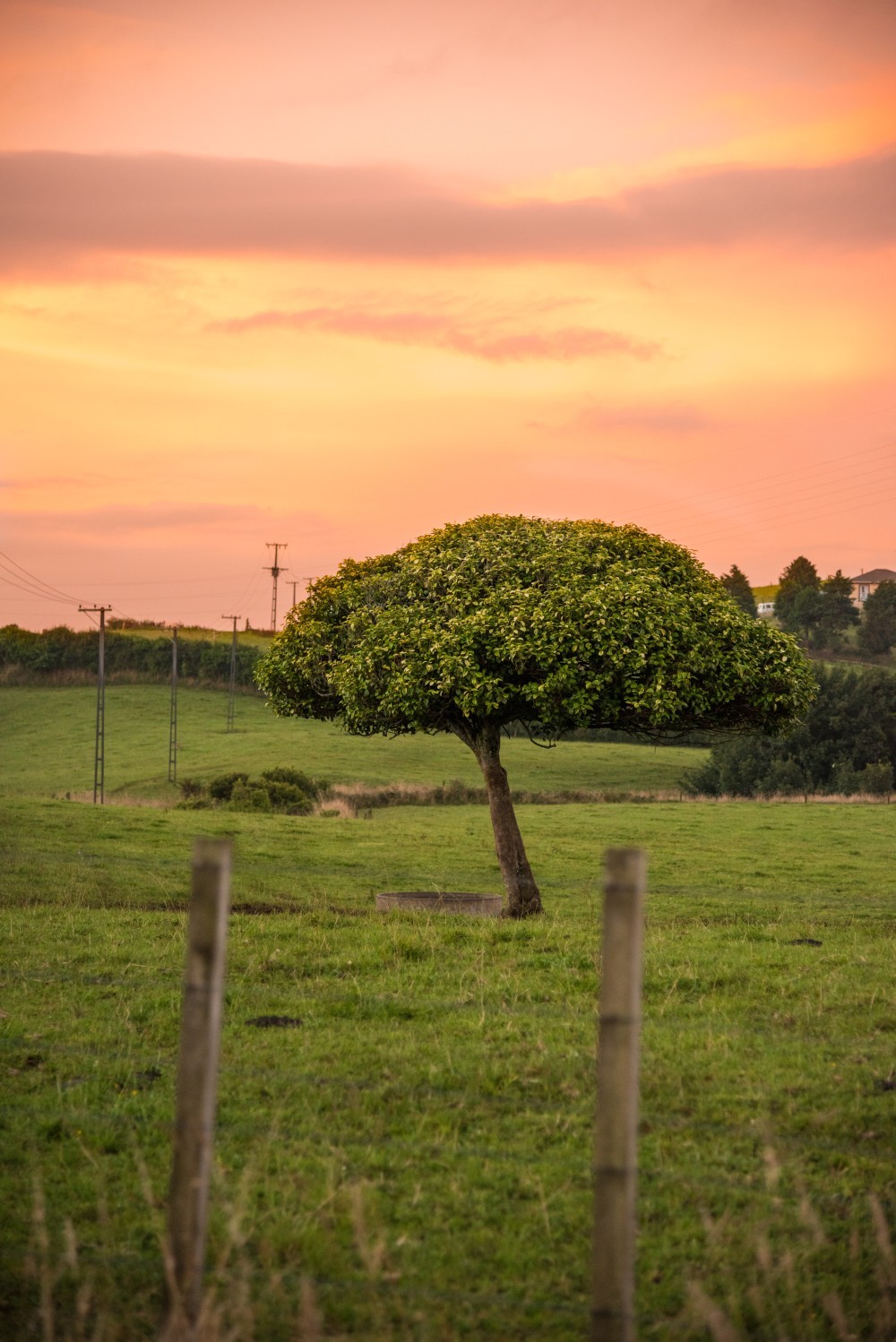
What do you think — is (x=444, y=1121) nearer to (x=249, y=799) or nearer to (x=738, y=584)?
(x=249, y=799)

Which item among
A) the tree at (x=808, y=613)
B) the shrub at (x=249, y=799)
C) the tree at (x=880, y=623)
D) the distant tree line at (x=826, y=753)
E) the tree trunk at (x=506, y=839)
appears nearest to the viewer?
the tree trunk at (x=506, y=839)

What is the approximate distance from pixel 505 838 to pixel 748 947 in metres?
5.90

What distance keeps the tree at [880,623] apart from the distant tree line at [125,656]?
238 ft

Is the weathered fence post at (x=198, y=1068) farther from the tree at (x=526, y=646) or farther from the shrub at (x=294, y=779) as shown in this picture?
the shrub at (x=294, y=779)

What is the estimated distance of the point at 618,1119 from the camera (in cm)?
469

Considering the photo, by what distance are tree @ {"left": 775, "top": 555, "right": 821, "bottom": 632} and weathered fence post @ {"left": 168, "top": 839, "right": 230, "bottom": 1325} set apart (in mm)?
142725

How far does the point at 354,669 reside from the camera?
20281 mm

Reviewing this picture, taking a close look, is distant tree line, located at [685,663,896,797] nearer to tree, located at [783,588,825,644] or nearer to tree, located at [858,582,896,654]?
tree, located at [858,582,896,654]

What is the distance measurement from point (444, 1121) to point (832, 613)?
461ft

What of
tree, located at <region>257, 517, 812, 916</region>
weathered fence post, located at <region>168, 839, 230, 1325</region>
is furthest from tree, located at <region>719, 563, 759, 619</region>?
weathered fence post, located at <region>168, 839, 230, 1325</region>

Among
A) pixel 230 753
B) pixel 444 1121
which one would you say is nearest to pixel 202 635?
pixel 230 753

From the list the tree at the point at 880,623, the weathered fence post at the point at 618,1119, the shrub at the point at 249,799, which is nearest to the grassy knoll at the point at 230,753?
the shrub at the point at 249,799

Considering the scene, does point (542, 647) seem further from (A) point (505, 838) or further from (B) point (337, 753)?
(B) point (337, 753)

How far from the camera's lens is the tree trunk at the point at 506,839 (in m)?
21.4
